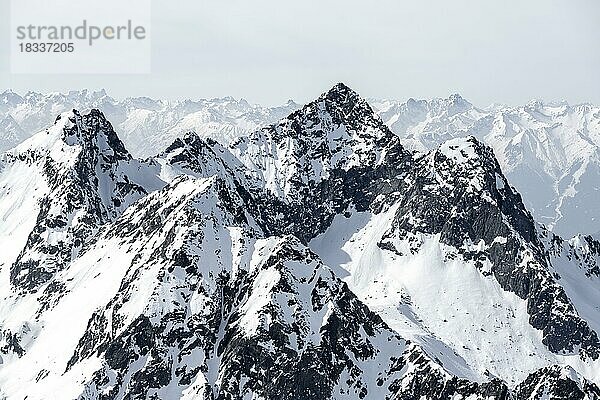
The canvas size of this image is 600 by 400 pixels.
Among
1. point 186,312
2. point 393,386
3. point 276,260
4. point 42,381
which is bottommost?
point 42,381

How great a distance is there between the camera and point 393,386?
469ft

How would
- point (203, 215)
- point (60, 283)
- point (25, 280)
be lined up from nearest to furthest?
point (203, 215), point (60, 283), point (25, 280)

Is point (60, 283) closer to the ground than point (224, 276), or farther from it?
closer to the ground

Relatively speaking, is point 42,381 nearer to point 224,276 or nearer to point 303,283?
point 224,276

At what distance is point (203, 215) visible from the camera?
164750 mm

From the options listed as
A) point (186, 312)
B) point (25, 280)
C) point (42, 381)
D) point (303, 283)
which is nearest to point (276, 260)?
point (303, 283)

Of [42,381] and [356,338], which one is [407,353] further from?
[42,381]

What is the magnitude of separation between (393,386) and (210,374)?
121ft

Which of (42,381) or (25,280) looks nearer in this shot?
(42,381)

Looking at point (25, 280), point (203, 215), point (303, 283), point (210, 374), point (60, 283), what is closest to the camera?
point (210, 374)

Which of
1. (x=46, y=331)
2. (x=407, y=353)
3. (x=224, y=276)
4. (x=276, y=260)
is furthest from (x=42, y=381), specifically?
(x=407, y=353)

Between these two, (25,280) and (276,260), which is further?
(25,280)

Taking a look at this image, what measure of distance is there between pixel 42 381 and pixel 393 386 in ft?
244

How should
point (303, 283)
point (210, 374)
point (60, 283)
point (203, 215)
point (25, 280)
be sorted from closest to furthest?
point (210, 374)
point (303, 283)
point (203, 215)
point (60, 283)
point (25, 280)
